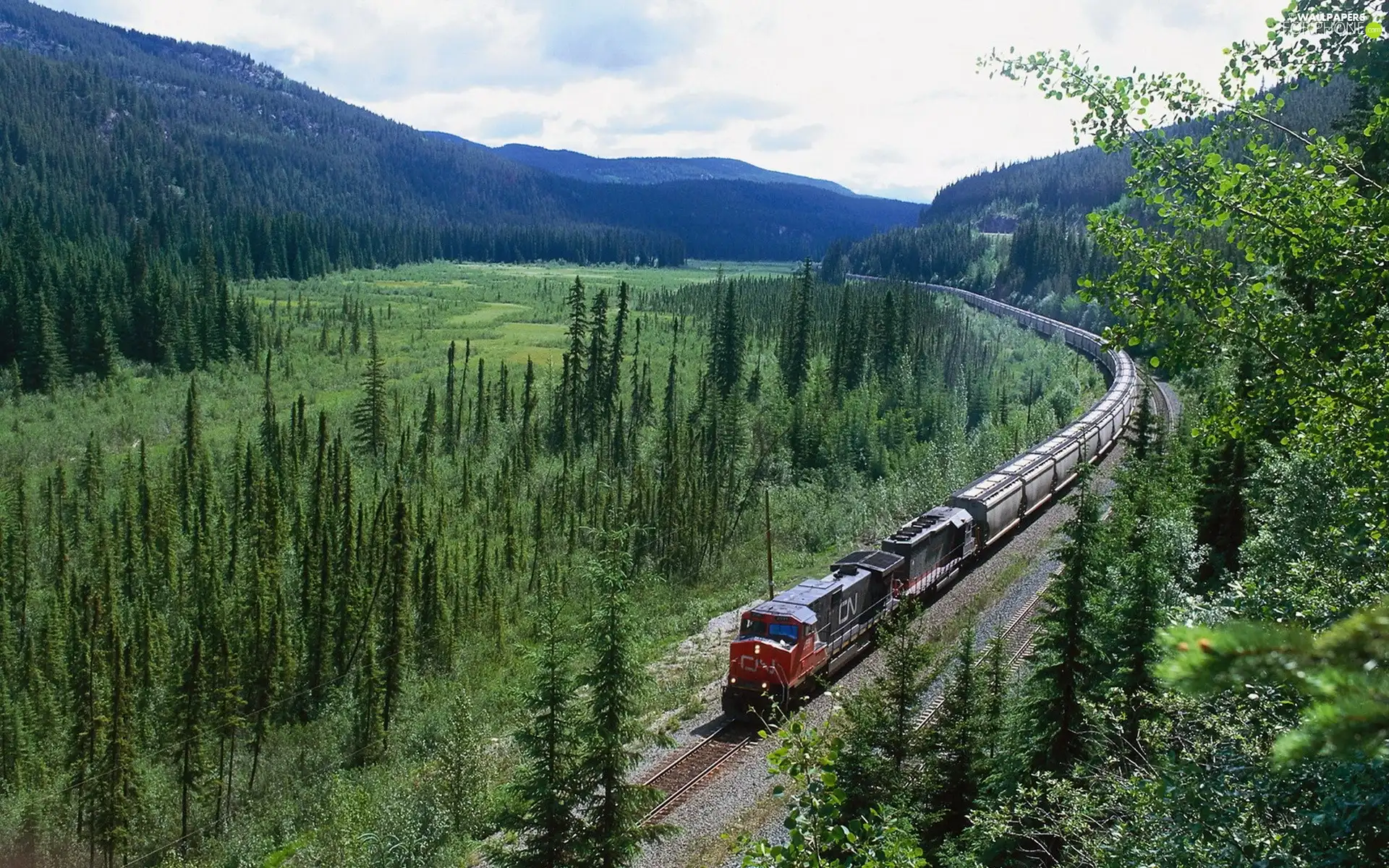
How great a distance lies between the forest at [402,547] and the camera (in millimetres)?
23953

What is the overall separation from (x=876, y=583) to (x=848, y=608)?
2164 millimetres

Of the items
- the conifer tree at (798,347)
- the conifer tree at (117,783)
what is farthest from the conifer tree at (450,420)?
the conifer tree at (117,783)

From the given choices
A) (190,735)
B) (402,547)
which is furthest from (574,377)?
(190,735)

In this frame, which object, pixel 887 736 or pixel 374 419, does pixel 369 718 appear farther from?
pixel 374 419

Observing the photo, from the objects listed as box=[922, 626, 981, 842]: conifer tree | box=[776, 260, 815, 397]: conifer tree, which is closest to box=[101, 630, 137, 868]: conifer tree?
box=[922, 626, 981, 842]: conifer tree

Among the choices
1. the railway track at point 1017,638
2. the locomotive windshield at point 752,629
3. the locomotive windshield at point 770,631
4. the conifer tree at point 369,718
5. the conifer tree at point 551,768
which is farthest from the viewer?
the conifer tree at point 369,718

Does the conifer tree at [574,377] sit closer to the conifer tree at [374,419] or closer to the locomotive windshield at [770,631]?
the conifer tree at [374,419]

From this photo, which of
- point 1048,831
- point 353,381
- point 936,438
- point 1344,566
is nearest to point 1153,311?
point 1344,566

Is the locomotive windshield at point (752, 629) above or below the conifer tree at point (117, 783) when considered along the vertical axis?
above

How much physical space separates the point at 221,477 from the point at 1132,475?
194ft

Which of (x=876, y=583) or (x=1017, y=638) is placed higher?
(x=876, y=583)

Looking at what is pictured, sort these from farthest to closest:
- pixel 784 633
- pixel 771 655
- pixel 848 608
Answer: pixel 848 608 < pixel 784 633 < pixel 771 655

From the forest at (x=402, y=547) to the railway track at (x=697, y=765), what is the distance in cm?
164

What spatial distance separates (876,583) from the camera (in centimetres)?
2992
